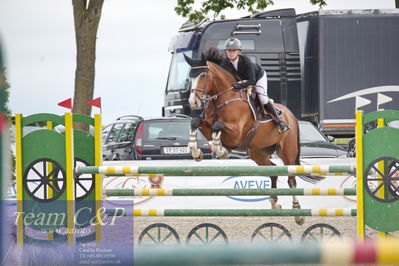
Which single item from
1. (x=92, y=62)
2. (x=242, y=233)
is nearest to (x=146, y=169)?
(x=242, y=233)

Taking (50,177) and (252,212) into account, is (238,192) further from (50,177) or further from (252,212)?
(50,177)

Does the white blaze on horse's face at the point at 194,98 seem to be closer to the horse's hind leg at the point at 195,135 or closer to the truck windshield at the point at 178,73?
the horse's hind leg at the point at 195,135

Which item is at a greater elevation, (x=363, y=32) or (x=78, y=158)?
(x=363, y=32)

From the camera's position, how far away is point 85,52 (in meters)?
14.8

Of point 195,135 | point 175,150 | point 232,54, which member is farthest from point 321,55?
point 195,135

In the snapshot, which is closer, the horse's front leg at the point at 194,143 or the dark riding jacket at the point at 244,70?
the horse's front leg at the point at 194,143

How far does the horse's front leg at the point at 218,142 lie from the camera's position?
692 centimetres

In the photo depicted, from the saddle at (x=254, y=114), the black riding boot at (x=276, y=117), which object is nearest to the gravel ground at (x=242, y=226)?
the saddle at (x=254, y=114)

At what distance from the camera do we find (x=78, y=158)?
19.8 ft

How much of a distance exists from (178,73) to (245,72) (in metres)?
9.32

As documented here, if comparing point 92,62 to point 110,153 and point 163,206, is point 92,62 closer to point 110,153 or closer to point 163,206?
point 110,153

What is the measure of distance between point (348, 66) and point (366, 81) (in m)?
0.51

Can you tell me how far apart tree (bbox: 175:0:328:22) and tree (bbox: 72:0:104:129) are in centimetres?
489

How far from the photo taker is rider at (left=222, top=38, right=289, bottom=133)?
24.1ft
